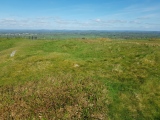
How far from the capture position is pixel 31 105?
15.4 m

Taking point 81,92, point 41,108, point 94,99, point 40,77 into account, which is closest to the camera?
point 41,108

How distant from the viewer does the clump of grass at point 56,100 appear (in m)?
14.1

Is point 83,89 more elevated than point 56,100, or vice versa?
point 83,89

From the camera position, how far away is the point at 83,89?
57.9 ft

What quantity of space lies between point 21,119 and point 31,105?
188 cm

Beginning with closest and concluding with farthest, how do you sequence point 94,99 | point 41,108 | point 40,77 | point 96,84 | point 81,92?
1. point 41,108
2. point 94,99
3. point 81,92
4. point 96,84
5. point 40,77

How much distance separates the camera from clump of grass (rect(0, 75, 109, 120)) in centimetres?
1408

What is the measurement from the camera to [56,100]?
15953 millimetres

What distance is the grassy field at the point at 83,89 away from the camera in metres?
14.1

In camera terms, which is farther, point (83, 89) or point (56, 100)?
point (83, 89)

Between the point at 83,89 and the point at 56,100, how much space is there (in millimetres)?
3268

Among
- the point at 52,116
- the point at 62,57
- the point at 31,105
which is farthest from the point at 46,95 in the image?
the point at 62,57

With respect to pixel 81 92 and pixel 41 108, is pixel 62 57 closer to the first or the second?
pixel 81 92

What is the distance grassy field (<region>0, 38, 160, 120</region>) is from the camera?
14117 millimetres
